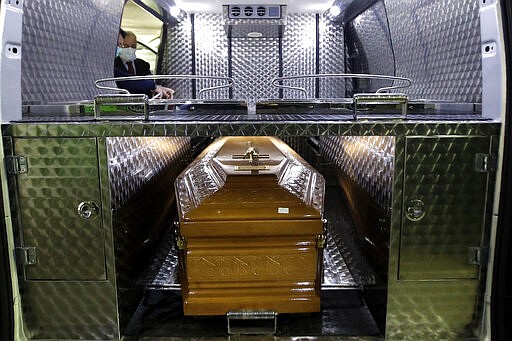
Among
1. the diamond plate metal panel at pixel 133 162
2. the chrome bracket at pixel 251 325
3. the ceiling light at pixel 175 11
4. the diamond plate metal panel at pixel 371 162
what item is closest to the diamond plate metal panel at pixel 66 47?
the ceiling light at pixel 175 11

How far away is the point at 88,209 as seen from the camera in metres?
1.85

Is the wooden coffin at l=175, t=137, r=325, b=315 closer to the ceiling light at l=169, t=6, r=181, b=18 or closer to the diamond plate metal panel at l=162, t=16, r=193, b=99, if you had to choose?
the ceiling light at l=169, t=6, r=181, b=18

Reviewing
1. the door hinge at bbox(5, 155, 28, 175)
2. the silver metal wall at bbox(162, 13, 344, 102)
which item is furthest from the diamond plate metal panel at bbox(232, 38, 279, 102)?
the door hinge at bbox(5, 155, 28, 175)

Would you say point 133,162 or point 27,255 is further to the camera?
point 133,162

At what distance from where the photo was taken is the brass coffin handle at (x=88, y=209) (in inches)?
72.8

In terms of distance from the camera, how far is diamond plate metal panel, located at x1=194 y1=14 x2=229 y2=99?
433cm

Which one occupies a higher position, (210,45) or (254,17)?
(254,17)

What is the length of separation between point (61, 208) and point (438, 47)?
2389 mm

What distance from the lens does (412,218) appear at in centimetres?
186

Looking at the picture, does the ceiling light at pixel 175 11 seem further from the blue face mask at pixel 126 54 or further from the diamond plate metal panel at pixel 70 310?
the diamond plate metal panel at pixel 70 310

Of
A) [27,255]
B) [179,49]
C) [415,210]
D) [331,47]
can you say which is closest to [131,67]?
[179,49]

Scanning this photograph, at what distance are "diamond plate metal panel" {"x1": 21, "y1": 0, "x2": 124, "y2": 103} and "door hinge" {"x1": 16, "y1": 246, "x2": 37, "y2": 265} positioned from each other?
81cm

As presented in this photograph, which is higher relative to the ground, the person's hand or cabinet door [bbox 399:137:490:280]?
the person's hand

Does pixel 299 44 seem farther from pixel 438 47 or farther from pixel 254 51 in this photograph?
pixel 438 47
